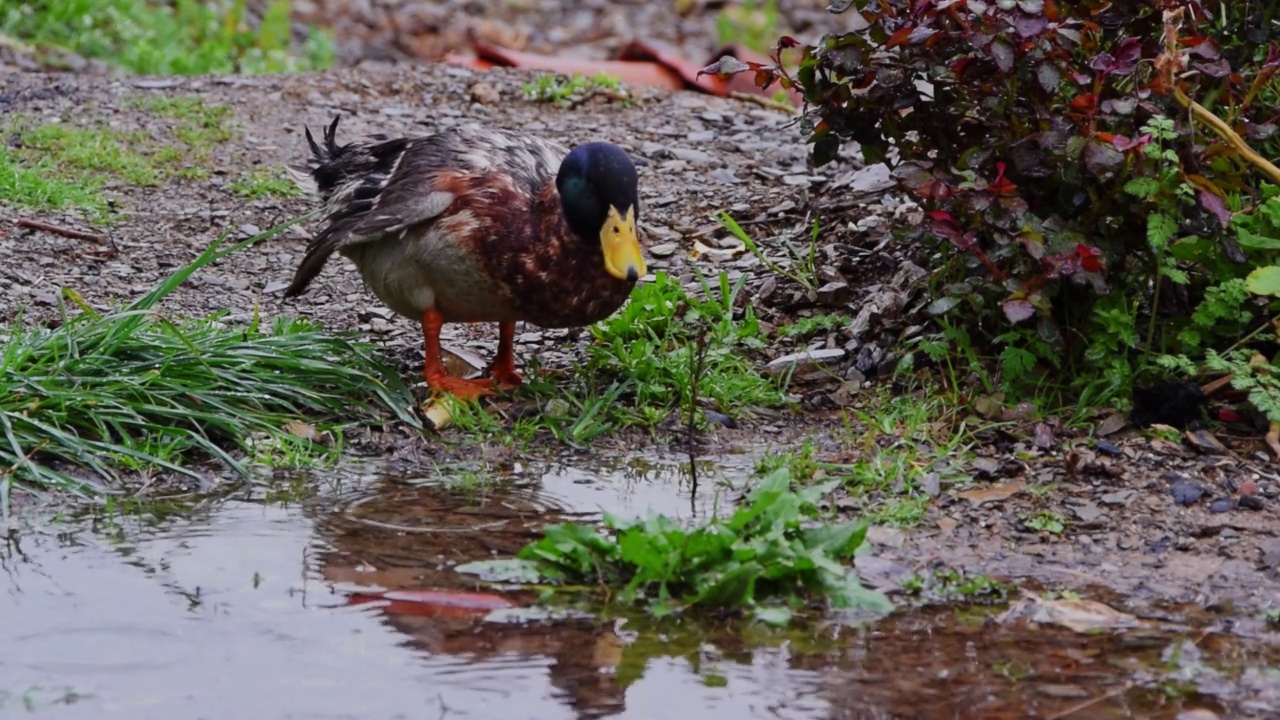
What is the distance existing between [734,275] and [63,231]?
8.86 feet

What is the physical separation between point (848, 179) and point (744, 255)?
58 cm

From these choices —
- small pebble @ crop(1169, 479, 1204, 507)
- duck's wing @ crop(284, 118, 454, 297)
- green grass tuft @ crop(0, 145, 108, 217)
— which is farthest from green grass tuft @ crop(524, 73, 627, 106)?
small pebble @ crop(1169, 479, 1204, 507)

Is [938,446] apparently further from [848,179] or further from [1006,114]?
[848,179]

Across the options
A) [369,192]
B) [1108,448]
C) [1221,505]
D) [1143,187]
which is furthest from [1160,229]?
[369,192]

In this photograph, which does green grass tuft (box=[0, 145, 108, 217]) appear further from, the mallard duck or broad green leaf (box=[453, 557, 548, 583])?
broad green leaf (box=[453, 557, 548, 583])

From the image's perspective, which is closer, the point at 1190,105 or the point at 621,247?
the point at 1190,105

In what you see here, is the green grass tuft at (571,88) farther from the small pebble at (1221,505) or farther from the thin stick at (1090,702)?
the thin stick at (1090,702)

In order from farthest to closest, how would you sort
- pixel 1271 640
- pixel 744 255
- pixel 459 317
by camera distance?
pixel 744 255, pixel 459 317, pixel 1271 640

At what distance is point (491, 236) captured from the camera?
5016mm

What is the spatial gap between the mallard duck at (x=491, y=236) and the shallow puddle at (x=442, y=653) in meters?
1.08

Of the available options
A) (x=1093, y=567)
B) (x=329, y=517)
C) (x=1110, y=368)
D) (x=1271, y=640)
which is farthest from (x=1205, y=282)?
(x=329, y=517)

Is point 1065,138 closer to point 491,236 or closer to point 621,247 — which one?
point 621,247

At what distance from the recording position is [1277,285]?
4387 mm

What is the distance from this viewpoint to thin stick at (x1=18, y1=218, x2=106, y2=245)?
21.7ft
